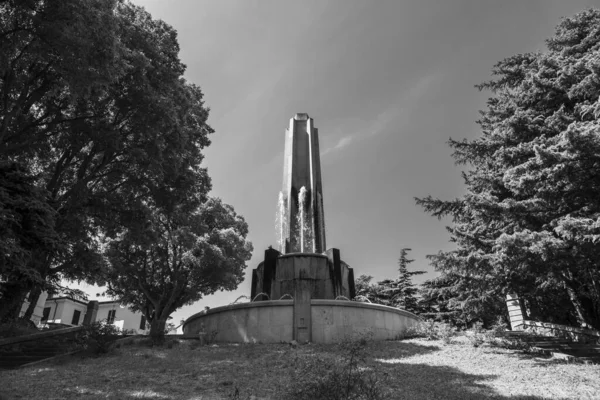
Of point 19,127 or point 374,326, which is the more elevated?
point 19,127

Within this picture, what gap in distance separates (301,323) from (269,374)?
4055mm

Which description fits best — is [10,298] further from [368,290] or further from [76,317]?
[76,317]

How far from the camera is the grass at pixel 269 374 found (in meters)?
6.80

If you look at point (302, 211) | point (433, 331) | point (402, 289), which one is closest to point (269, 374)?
point (433, 331)

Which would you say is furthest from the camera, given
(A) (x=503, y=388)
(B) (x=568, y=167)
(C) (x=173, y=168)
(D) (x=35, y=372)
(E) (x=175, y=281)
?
(E) (x=175, y=281)

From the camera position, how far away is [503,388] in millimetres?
7180

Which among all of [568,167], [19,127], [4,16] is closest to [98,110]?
[19,127]

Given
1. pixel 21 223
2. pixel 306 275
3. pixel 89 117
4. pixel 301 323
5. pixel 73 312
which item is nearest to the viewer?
pixel 21 223

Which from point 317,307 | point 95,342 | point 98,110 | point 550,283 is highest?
point 98,110

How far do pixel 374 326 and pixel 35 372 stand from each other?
365 inches

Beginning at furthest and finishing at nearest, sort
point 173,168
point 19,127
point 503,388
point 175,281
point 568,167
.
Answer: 1. point 175,281
2. point 173,168
3. point 19,127
4. point 568,167
5. point 503,388

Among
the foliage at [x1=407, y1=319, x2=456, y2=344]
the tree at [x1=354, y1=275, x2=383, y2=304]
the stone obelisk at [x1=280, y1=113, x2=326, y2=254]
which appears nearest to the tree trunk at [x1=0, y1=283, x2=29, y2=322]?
the stone obelisk at [x1=280, y1=113, x2=326, y2=254]

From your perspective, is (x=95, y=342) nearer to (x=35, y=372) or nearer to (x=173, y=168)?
(x=35, y=372)

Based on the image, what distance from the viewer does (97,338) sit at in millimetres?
10992
